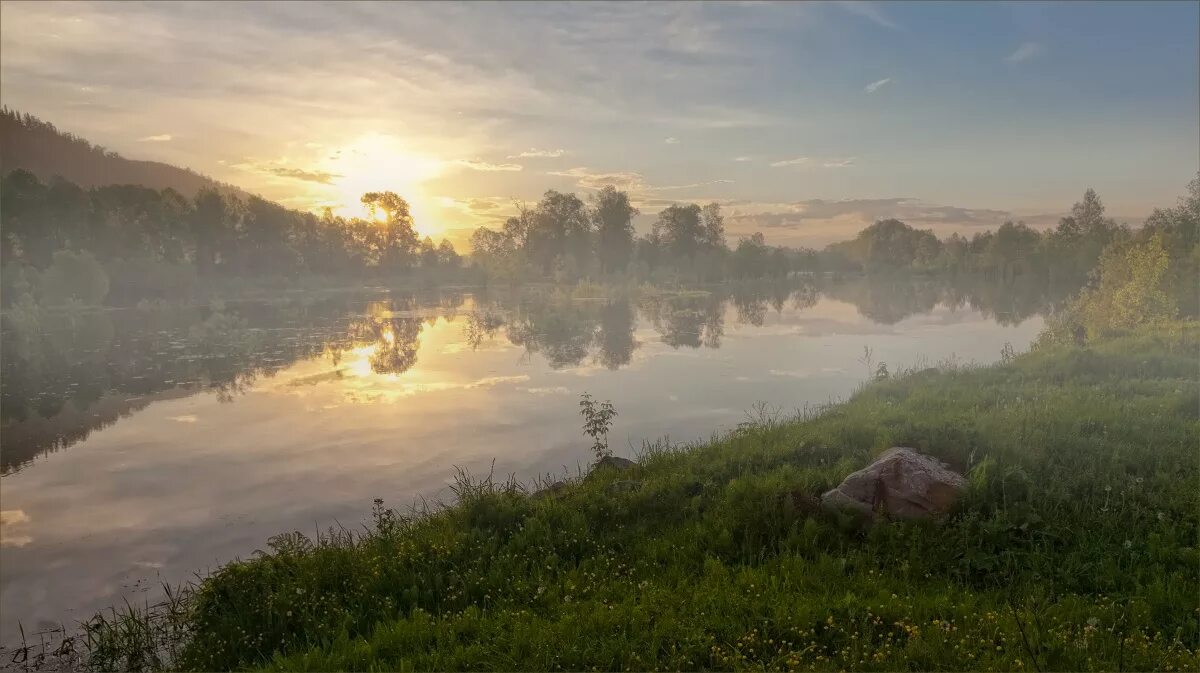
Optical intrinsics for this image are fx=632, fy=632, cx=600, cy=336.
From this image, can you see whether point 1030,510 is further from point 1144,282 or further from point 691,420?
point 1144,282

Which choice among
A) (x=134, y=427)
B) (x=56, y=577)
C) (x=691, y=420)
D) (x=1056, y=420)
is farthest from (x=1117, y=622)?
(x=134, y=427)

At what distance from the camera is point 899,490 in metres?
9.36

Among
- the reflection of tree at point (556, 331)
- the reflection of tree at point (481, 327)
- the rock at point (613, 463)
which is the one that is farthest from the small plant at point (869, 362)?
the reflection of tree at point (481, 327)

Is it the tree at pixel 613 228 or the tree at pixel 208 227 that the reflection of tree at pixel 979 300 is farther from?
the tree at pixel 208 227

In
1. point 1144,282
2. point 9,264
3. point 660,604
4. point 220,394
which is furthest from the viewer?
point 9,264

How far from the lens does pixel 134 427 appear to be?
20766 mm

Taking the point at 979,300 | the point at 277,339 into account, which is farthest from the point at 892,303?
the point at 277,339

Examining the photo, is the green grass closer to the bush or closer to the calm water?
the calm water

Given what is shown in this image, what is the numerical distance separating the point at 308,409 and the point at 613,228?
9633cm

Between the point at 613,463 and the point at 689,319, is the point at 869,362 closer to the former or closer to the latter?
the point at 613,463

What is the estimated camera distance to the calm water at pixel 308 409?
492 inches

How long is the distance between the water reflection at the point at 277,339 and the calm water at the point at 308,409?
0.23 meters

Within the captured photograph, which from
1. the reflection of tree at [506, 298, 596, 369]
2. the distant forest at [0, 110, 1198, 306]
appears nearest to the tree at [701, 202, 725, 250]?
the distant forest at [0, 110, 1198, 306]

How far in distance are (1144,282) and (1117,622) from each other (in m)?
35.2
